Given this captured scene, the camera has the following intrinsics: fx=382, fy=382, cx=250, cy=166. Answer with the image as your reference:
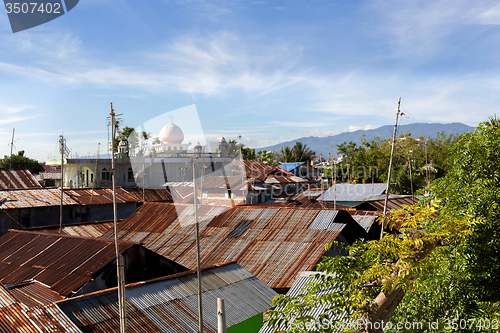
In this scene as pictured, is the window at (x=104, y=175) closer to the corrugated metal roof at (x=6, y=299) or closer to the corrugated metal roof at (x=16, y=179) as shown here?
the corrugated metal roof at (x=16, y=179)

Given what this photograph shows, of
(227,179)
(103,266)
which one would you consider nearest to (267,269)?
(103,266)

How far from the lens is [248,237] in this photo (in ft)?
62.9

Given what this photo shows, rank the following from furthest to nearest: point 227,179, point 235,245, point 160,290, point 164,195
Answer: point 164,195, point 227,179, point 235,245, point 160,290

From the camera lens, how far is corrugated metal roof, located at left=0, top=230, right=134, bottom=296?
11641 mm

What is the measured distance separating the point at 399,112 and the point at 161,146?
101 ft

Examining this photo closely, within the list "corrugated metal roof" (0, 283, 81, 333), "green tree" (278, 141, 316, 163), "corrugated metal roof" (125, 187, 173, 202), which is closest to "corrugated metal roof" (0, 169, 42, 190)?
"corrugated metal roof" (125, 187, 173, 202)

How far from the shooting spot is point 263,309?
11.6 m

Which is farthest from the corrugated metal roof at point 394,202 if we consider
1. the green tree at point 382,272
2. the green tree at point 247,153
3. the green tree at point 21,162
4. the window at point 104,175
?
the green tree at point 21,162

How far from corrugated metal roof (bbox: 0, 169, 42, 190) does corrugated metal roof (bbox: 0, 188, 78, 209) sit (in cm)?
573

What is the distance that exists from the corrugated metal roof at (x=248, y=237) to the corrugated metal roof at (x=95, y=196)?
7054mm

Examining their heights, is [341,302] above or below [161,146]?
below

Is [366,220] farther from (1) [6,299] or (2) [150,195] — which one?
(2) [150,195]

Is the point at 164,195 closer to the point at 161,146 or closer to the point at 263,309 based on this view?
the point at 161,146

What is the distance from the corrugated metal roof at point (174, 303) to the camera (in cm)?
890
